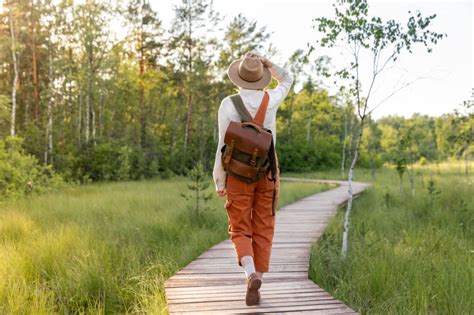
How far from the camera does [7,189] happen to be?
10195mm

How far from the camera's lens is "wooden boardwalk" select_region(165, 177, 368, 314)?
324cm

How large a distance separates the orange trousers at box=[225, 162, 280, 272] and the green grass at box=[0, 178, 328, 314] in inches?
37.0

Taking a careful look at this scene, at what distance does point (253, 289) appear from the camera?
10.5ft

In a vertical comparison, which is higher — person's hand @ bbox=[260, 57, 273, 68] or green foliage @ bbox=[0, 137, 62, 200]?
person's hand @ bbox=[260, 57, 273, 68]

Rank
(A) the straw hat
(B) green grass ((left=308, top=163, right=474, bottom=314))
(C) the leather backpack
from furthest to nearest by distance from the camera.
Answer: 1. (B) green grass ((left=308, top=163, right=474, bottom=314))
2. (A) the straw hat
3. (C) the leather backpack

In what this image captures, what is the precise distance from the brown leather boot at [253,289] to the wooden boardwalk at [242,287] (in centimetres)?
6

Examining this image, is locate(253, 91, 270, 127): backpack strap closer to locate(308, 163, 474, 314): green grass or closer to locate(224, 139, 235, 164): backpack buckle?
locate(224, 139, 235, 164): backpack buckle

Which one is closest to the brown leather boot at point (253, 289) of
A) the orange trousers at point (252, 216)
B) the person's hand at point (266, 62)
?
the orange trousers at point (252, 216)

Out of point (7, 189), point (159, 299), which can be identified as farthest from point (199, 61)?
point (159, 299)

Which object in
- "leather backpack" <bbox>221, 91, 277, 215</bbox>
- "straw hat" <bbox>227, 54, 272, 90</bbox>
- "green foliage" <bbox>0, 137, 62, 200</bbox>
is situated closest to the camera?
"leather backpack" <bbox>221, 91, 277, 215</bbox>

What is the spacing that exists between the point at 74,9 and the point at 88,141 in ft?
23.4

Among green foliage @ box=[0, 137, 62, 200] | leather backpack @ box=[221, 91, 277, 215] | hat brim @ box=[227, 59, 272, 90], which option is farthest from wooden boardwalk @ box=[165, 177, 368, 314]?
green foliage @ box=[0, 137, 62, 200]

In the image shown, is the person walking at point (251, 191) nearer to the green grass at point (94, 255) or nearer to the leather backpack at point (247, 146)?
the leather backpack at point (247, 146)

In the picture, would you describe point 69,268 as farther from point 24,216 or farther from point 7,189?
point 7,189
